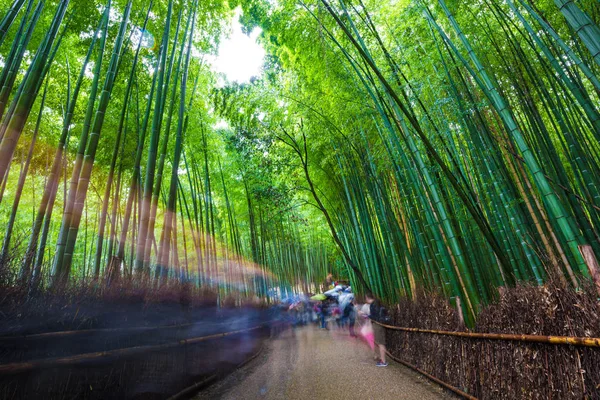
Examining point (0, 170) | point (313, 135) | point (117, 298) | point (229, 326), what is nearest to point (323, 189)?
point (313, 135)

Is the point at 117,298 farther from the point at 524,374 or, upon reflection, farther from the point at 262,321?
the point at 262,321

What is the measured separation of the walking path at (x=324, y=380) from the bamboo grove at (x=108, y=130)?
142cm

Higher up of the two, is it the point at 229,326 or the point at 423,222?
the point at 423,222

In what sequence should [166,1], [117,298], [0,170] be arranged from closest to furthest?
[0,170], [117,298], [166,1]

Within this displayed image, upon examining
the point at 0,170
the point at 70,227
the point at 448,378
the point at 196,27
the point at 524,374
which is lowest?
the point at 448,378

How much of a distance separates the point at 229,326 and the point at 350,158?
10.5ft

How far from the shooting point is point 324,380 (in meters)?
3.42

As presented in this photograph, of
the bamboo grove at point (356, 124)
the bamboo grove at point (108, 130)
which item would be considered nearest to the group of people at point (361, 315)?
the bamboo grove at point (356, 124)

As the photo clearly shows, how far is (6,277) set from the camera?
4.82ft

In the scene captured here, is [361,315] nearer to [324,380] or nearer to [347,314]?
[324,380]

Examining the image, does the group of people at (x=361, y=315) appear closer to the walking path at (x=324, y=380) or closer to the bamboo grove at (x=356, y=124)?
the walking path at (x=324, y=380)

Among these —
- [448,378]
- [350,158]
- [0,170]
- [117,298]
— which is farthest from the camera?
[350,158]

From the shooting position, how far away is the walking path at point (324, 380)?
9.56ft

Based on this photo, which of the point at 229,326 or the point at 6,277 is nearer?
the point at 6,277
